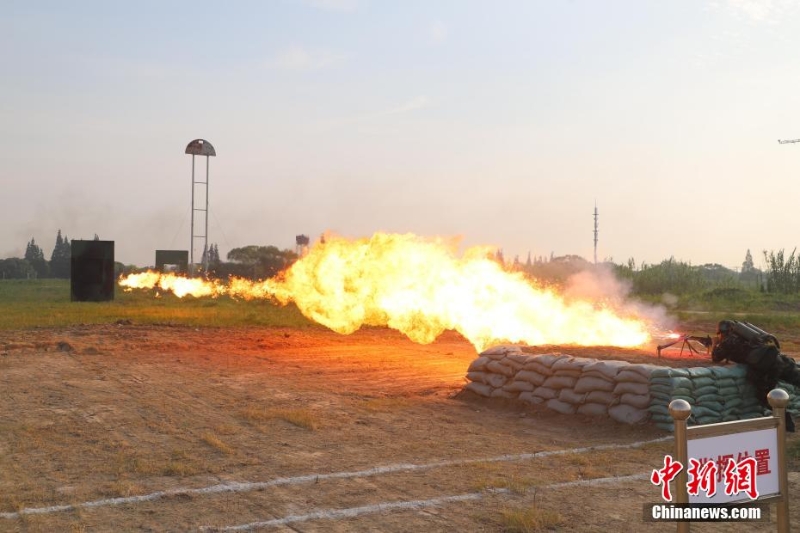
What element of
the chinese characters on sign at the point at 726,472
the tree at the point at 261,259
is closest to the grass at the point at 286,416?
the chinese characters on sign at the point at 726,472

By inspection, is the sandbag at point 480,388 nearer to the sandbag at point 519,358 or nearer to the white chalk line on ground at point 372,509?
the sandbag at point 519,358

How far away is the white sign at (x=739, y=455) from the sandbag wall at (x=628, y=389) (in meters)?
5.93

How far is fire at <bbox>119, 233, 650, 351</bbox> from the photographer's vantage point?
18.5 meters

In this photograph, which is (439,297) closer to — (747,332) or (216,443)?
(747,332)

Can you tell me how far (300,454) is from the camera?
30.3 ft

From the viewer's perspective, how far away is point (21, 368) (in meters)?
16.8

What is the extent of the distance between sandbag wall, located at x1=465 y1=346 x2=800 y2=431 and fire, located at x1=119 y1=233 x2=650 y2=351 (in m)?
4.17

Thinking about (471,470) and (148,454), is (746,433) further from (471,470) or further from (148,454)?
(148,454)

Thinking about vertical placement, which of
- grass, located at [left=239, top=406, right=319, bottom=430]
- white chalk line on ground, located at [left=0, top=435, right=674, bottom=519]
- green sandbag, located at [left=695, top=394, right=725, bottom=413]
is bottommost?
white chalk line on ground, located at [left=0, top=435, right=674, bottom=519]

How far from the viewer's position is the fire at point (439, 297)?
18.5 meters

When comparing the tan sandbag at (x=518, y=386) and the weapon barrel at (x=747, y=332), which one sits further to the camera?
the tan sandbag at (x=518, y=386)

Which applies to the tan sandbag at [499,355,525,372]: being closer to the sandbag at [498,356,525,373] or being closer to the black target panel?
the sandbag at [498,356,525,373]

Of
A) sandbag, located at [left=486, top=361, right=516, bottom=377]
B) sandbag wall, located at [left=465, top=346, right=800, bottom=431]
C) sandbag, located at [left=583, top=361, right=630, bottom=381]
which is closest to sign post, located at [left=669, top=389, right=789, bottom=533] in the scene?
sandbag wall, located at [left=465, top=346, right=800, bottom=431]

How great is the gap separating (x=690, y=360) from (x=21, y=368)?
48.7 feet
